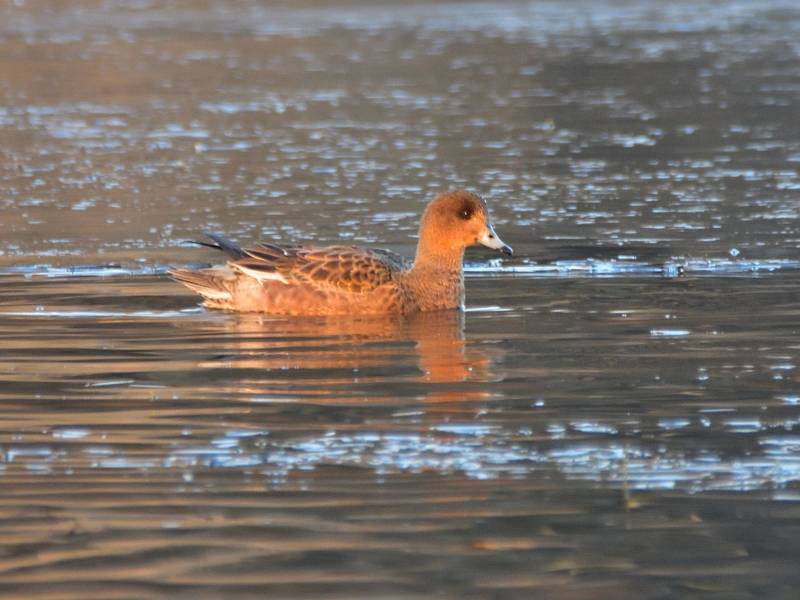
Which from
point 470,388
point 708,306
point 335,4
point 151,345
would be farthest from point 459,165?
point 335,4

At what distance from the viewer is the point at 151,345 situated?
29.3 feet

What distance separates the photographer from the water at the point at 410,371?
5.27 metres

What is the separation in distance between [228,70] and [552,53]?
6957 millimetres

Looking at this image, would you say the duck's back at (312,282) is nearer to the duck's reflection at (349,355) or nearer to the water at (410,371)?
the duck's reflection at (349,355)

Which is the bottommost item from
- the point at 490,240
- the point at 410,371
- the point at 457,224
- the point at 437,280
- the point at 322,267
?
the point at 410,371

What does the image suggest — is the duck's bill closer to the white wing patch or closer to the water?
the water

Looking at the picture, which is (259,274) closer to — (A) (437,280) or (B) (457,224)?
(A) (437,280)

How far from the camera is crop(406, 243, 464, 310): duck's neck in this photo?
10.3 meters

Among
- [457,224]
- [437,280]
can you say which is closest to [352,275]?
[437,280]

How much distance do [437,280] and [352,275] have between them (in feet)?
Answer: 2.06

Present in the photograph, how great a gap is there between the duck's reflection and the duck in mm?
129

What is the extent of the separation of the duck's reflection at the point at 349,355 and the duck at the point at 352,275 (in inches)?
5.1

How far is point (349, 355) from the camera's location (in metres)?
8.60

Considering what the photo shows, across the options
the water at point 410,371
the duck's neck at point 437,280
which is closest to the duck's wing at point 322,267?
the duck's neck at point 437,280
